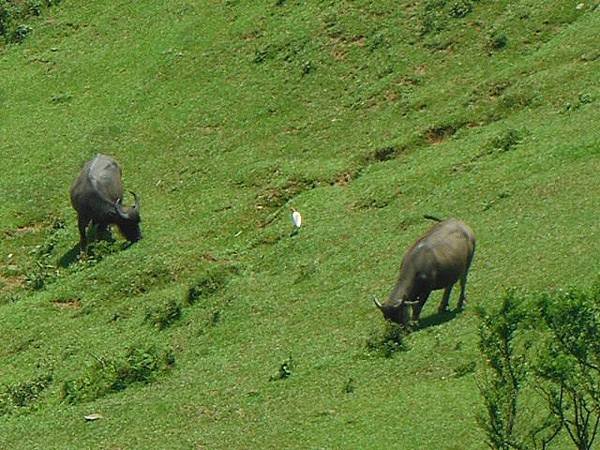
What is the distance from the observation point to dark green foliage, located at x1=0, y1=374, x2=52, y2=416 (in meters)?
21.8

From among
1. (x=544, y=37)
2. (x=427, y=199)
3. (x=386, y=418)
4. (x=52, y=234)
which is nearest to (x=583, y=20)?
(x=544, y=37)

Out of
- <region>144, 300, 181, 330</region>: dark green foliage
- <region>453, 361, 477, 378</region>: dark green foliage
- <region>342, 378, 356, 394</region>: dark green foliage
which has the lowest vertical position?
<region>144, 300, 181, 330</region>: dark green foliage

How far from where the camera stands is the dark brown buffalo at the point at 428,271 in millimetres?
20344

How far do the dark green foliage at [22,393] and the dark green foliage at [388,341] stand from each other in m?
5.41

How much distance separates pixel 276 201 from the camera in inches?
1129

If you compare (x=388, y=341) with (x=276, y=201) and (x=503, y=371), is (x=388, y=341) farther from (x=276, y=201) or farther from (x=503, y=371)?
(x=276, y=201)

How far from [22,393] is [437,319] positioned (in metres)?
6.42

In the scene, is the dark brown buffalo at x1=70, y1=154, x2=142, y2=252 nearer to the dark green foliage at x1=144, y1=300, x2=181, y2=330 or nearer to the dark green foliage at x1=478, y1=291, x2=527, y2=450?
the dark green foliage at x1=144, y1=300, x2=181, y2=330

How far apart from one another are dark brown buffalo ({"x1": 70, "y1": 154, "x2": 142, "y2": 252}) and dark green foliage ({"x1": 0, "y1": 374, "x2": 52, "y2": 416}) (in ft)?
18.2

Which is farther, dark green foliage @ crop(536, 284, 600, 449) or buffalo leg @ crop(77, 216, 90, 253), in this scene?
buffalo leg @ crop(77, 216, 90, 253)

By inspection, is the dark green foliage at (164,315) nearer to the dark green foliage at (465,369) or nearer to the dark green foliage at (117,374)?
the dark green foliage at (117,374)

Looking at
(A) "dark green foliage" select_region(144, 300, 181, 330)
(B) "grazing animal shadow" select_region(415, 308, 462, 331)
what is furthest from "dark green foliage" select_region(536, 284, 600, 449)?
(A) "dark green foliage" select_region(144, 300, 181, 330)

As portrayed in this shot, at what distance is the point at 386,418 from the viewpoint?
17844mm

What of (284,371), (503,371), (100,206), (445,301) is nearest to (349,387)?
(284,371)
